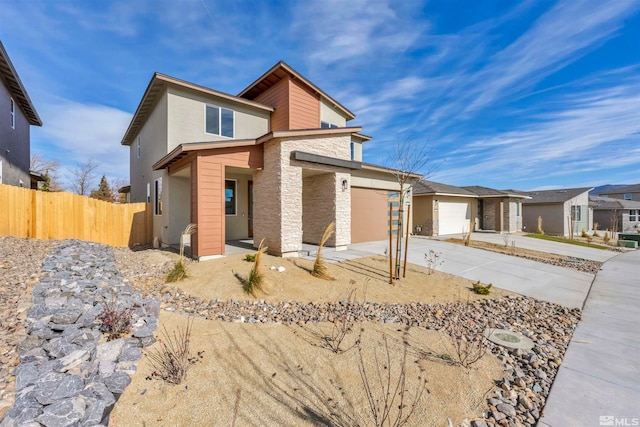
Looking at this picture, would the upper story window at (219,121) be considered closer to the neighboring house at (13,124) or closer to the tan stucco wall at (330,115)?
the tan stucco wall at (330,115)

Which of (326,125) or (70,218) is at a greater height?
(326,125)

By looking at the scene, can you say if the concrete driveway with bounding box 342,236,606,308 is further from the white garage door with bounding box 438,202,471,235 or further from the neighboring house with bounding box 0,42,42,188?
the neighboring house with bounding box 0,42,42,188

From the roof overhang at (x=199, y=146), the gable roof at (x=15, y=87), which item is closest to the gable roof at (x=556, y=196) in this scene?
the roof overhang at (x=199, y=146)

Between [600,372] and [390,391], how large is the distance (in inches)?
112

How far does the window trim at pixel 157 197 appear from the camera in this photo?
36.8 ft

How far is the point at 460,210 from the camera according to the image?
20.5 m

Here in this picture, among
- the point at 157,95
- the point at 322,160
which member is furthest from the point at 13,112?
the point at 322,160

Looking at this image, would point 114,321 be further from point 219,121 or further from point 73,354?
point 219,121

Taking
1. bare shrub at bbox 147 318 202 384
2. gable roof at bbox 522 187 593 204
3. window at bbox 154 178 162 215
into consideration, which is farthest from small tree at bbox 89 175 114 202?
gable roof at bbox 522 187 593 204

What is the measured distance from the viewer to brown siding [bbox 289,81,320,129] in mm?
12203

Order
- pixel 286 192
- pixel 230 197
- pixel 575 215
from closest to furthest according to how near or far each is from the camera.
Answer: pixel 286 192
pixel 230 197
pixel 575 215

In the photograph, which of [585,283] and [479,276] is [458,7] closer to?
[479,276]

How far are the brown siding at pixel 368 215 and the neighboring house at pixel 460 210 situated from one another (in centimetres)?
594

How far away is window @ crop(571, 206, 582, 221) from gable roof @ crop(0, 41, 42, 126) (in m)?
39.5
